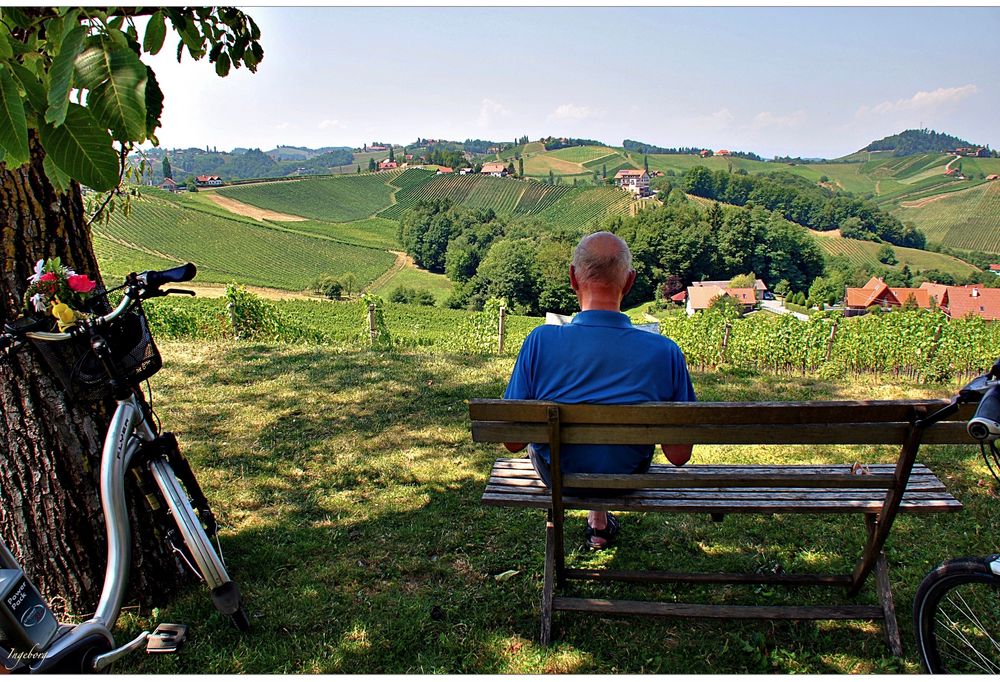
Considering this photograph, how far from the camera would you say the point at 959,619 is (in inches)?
110

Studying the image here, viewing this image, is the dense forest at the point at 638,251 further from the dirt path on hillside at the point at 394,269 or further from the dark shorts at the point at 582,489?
the dark shorts at the point at 582,489

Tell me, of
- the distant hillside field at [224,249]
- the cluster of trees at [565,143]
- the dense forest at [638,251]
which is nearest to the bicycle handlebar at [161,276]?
the dense forest at [638,251]

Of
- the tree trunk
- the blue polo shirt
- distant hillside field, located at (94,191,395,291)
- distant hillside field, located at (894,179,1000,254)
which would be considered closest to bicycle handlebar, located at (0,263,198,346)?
the tree trunk

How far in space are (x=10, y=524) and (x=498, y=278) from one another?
6394 cm

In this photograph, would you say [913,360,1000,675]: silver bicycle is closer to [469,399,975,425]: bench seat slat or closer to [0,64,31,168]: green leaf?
[469,399,975,425]: bench seat slat

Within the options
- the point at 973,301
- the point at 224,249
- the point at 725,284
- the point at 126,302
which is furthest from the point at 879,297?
the point at 126,302

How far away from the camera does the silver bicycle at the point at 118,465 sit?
2391 mm

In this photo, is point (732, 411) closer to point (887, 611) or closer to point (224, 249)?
point (887, 611)

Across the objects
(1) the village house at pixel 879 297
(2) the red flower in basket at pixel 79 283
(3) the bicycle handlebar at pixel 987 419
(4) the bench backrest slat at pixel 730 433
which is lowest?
(1) the village house at pixel 879 297

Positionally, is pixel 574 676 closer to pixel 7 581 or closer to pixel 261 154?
pixel 7 581

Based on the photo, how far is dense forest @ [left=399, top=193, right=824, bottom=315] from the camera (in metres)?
65.1

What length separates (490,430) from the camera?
2449mm

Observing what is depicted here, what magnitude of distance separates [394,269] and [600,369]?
79.4m

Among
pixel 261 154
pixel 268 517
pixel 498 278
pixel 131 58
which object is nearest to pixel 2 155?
pixel 131 58
